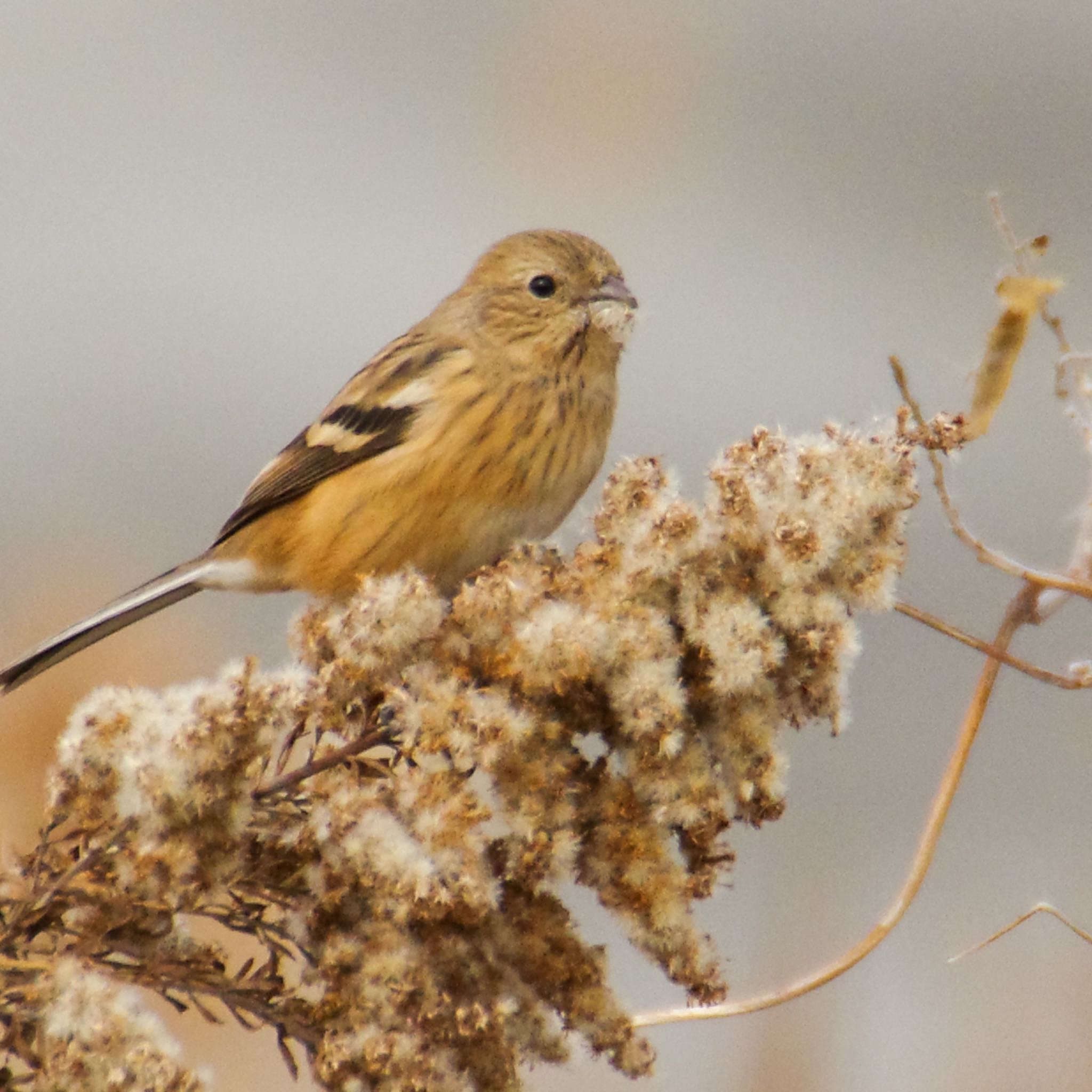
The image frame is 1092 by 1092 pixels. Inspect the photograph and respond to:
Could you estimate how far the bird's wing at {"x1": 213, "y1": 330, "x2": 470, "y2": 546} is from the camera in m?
2.88

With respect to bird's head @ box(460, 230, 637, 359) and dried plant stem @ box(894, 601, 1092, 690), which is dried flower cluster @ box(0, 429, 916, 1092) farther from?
bird's head @ box(460, 230, 637, 359)

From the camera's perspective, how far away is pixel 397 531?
2666 millimetres

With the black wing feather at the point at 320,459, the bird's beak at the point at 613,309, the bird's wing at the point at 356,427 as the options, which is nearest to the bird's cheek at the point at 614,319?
the bird's beak at the point at 613,309

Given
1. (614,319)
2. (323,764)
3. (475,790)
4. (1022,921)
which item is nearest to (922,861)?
(1022,921)

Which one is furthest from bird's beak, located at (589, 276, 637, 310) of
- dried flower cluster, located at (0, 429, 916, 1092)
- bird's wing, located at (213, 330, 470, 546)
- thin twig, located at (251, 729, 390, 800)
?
thin twig, located at (251, 729, 390, 800)

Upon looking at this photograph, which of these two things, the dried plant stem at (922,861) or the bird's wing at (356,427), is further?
the bird's wing at (356,427)

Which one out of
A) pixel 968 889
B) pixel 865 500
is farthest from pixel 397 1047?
pixel 968 889

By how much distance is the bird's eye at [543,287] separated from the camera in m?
3.01

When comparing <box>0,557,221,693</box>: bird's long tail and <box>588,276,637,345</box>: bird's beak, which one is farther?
<box>588,276,637,345</box>: bird's beak

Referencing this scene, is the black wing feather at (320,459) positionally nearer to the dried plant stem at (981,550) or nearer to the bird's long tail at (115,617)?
the bird's long tail at (115,617)

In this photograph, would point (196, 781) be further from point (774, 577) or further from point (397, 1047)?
point (774, 577)

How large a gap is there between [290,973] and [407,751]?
289 millimetres

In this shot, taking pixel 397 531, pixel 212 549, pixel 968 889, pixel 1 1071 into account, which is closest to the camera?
pixel 1 1071

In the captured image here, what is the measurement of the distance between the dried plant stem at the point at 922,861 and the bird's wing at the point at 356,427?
147 cm
